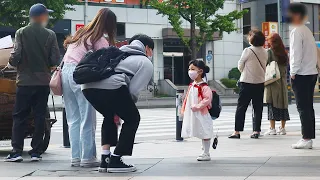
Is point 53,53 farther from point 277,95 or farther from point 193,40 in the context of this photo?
point 193,40

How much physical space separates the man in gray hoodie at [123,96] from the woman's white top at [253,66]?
13.4 ft

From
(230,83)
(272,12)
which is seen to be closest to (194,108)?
(230,83)

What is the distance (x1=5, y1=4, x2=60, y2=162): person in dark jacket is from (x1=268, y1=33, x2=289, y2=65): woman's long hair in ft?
14.1

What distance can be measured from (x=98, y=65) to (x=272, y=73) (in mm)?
5125

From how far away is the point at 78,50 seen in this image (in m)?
6.77

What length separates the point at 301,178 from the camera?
559 cm

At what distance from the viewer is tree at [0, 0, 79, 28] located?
2831cm

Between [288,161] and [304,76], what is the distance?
5.76 feet

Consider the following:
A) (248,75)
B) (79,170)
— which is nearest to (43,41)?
(79,170)

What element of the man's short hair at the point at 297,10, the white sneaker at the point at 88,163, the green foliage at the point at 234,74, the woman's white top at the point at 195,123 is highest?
the man's short hair at the point at 297,10

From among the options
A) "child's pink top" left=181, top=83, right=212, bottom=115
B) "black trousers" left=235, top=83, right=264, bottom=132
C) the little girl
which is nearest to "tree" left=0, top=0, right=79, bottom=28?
"black trousers" left=235, top=83, right=264, bottom=132

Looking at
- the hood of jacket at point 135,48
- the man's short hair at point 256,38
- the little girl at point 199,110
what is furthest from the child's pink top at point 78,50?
the man's short hair at point 256,38

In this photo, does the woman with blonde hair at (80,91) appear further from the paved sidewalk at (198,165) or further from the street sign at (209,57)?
the street sign at (209,57)

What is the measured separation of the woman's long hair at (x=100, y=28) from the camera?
21.6ft
